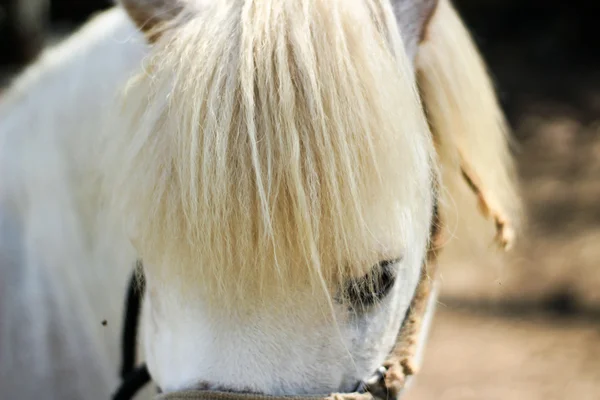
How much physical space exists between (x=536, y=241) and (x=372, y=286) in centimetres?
223

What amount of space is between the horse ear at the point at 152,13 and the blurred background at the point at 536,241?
82 centimetres

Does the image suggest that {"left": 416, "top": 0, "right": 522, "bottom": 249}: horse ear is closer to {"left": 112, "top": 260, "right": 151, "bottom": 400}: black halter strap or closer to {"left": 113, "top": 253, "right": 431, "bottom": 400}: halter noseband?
{"left": 113, "top": 253, "right": 431, "bottom": 400}: halter noseband

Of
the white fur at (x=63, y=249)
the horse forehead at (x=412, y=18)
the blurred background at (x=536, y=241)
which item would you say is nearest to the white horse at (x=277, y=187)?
the horse forehead at (x=412, y=18)

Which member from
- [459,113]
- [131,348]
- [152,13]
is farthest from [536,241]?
[152,13]

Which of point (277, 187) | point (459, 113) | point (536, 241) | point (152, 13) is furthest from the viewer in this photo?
point (536, 241)

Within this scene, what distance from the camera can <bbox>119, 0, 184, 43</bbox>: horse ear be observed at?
0.71 m

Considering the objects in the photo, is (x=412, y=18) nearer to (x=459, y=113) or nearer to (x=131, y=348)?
(x=459, y=113)

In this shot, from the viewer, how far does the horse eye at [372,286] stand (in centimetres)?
65

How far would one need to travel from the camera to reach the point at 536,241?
2.69 m

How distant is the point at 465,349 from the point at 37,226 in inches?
66.2

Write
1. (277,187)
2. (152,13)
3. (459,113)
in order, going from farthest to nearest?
1. (459,113)
2. (152,13)
3. (277,187)

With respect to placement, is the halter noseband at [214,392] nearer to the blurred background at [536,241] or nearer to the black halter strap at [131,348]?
the black halter strap at [131,348]

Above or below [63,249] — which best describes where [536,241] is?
below

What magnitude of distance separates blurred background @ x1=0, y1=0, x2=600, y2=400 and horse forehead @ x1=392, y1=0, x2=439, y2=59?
648 millimetres
